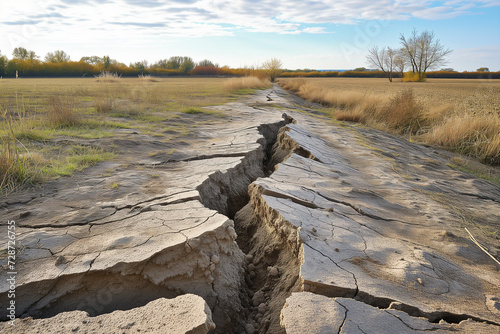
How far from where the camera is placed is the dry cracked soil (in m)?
1.43

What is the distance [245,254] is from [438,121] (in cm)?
660

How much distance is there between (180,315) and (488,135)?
6546 millimetres

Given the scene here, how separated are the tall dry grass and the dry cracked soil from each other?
2789mm

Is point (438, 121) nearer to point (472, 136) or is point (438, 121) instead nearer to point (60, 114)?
point (472, 136)

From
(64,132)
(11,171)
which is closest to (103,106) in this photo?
(64,132)

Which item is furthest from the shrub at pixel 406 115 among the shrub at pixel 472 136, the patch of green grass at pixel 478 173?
the patch of green grass at pixel 478 173

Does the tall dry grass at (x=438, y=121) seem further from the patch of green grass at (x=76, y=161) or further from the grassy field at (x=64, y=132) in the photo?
the patch of green grass at (x=76, y=161)

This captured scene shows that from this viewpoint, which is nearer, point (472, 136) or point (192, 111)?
point (472, 136)

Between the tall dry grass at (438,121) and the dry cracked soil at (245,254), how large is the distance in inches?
110

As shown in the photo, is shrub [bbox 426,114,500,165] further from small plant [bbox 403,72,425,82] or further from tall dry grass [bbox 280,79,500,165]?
small plant [bbox 403,72,425,82]

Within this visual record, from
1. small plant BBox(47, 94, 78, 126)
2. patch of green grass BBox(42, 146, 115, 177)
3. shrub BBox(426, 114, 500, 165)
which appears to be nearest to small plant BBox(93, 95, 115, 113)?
small plant BBox(47, 94, 78, 126)

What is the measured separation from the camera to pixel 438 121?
7.06 meters

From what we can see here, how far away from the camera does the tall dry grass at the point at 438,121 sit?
5.67m

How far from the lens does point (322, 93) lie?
44.0ft
